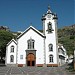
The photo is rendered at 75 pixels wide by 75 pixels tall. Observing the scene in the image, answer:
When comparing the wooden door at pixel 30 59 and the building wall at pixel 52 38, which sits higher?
the building wall at pixel 52 38

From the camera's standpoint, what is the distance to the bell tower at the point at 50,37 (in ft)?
174

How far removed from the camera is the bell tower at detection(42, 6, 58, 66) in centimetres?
5300

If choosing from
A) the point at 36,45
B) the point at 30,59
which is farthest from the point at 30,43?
the point at 30,59

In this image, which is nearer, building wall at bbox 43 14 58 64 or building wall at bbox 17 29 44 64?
building wall at bbox 43 14 58 64

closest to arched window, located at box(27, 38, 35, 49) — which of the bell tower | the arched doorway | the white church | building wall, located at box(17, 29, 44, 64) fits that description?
the white church

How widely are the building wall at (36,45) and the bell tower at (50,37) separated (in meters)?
1.20

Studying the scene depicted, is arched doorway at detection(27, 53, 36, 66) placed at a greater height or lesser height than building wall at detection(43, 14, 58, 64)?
lesser

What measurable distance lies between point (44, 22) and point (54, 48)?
277 inches

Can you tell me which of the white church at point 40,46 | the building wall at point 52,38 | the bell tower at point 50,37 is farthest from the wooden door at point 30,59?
the building wall at point 52,38

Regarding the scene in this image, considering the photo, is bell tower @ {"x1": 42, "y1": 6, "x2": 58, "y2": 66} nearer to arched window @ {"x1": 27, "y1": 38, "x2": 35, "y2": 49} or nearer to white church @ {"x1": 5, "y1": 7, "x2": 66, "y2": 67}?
white church @ {"x1": 5, "y1": 7, "x2": 66, "y2": 67}

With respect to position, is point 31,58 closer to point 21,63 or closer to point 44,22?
point 21,63

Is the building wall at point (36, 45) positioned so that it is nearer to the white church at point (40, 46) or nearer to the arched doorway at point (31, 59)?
the white church at point (40, 46)

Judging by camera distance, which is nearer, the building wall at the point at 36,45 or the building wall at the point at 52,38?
the building wall at the point at 52,38

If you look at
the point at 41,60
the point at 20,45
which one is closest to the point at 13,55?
the point at 20,45
